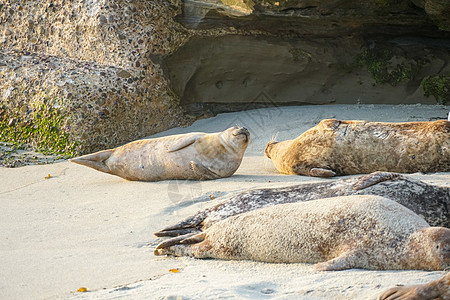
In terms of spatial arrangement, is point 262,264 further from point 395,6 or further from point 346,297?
point 395,6

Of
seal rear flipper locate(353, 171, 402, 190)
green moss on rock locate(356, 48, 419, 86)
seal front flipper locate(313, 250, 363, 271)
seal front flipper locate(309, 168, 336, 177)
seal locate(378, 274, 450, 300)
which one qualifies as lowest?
seal front flipper locate(309, 168, 336, 177)

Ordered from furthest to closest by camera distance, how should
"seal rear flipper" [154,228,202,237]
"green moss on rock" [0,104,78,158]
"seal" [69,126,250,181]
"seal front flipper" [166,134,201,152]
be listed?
"green moss on rock" [0,104,78,158] → "seal front flipper" [166,134,201,152] → "seal" [69,126,250,181] → "seal rear flipper" [154,228,202,237]

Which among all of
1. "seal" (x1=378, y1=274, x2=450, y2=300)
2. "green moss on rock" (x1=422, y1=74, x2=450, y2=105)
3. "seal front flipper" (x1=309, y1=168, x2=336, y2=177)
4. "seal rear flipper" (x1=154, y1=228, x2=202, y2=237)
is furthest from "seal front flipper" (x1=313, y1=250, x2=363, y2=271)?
"green moss on rock" (x1=422, y1=74, x2=450, y2=105)

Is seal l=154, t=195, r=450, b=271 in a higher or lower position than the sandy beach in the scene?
higher

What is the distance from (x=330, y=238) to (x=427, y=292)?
0.99 m

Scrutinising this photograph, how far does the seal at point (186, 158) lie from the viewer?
6.64 meters

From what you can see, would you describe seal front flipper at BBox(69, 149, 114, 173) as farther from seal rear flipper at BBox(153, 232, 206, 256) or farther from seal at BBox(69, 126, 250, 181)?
seal rear flipper at BBox(153, 232, 206, 256)

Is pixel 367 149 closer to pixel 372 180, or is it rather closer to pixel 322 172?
pixel 322 172

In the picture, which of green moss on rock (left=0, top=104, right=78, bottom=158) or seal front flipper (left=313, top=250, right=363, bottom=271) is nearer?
seal front flipper (left=313, top=250, right=363, bottom=271)

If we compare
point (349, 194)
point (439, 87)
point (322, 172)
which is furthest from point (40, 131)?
point (439, 87)

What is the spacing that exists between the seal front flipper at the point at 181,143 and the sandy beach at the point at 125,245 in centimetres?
40

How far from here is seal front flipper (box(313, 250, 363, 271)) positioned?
12.1 feet

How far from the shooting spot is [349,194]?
4566mm

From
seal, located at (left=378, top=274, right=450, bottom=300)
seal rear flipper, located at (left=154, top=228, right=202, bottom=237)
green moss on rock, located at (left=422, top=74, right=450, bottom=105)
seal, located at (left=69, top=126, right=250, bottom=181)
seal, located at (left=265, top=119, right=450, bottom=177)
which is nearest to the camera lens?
seal, located at (left=378, top=274, right=450, bottom=300)
